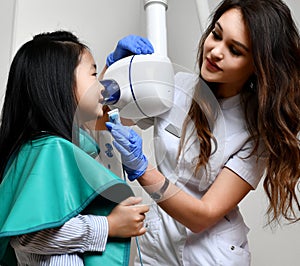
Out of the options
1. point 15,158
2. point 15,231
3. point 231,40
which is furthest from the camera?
point 231,40

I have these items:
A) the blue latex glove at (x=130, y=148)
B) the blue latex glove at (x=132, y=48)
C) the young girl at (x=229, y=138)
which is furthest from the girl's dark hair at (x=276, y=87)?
the blue latex glove at (x=130, y=148)

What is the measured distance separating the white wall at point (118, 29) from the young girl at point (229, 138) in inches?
17.9

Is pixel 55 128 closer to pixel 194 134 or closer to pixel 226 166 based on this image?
pixel 194 134

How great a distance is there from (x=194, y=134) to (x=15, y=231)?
0.44 metres

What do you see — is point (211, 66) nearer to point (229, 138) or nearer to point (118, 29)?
point (229, 138)

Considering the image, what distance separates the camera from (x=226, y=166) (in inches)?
50.7

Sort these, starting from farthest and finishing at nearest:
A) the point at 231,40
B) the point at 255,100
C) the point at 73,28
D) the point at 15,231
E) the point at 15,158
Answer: the point at 73,28, the point at 255,100, the point at 231,40, the point at 15,158, the point at 15,231

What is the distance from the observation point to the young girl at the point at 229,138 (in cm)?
112

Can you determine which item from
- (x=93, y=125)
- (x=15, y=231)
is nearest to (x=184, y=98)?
(x=93, y=125)

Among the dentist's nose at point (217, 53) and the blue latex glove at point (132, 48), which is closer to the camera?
the blue latex glove at point (132, 48)

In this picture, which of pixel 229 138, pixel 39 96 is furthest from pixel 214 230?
pixel 39 96

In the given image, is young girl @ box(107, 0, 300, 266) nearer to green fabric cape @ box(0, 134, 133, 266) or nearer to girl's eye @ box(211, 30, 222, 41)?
girl's eye @ box(211, 30, 222, 41)

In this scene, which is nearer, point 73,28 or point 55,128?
point 55,128

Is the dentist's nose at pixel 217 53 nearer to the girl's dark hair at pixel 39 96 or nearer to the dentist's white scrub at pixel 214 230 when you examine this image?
the dentist's white scrub at pixel 214 230
